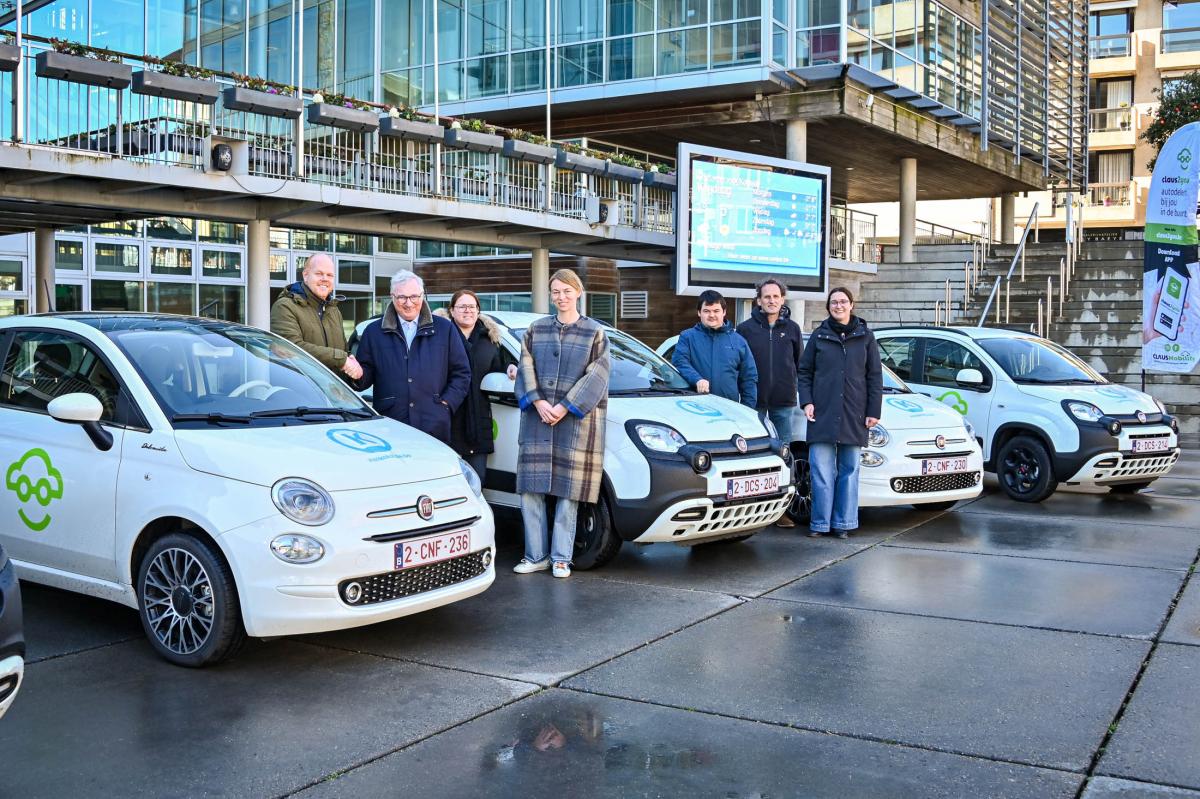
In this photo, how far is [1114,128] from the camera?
49.7 metres

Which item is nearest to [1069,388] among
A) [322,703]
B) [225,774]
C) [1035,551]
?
[1035,551]

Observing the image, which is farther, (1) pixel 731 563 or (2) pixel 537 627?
(1) pixel 731 563

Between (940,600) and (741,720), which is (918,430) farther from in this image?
(741,720)

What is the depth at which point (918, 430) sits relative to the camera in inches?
364

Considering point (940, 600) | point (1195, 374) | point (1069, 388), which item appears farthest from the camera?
point (1195, 374)

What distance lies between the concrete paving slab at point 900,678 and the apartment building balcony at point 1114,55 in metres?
48.6

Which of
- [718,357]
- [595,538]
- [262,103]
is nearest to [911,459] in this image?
[718,357]

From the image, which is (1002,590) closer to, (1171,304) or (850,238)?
(1171,304)

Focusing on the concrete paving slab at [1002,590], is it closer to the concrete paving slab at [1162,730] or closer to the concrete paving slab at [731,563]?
the concrete paving slab at [731,563]

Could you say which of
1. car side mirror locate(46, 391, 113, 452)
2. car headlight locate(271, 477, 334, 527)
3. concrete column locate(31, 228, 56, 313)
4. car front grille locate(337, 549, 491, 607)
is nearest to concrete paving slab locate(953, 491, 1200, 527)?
car front grille locate(337, 549, 491, 607)

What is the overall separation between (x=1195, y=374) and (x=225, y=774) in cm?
1684

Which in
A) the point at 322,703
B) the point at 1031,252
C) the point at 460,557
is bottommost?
the point at 322,703

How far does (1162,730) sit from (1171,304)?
12705mm

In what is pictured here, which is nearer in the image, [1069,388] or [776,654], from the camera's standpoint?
[776,654]
